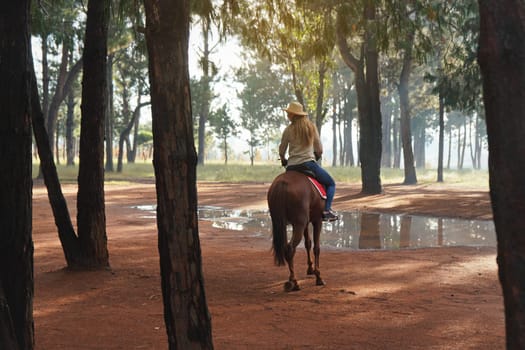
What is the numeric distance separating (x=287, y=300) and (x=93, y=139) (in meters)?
3.89

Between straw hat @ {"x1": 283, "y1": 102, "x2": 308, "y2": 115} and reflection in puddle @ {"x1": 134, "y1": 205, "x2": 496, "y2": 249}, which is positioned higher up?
straw hat @ {"x1": 283, "y1": 102, "x2": 308, "y2": 115}

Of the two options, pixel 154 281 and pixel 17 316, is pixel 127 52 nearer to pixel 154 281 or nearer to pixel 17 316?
pixel 154 281

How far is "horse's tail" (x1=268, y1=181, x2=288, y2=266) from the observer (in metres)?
8.45

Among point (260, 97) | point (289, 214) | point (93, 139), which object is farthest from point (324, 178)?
point (260, 97)

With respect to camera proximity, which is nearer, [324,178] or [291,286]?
[291,286]

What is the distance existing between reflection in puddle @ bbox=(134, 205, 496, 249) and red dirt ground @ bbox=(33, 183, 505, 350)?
1242 mm

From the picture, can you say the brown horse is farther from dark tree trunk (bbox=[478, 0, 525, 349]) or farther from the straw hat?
dark tree trunk (bbox=[478, 0, 525, 349])

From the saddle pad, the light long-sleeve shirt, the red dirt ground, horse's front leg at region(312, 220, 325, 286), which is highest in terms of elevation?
the light long-sleeve shirt

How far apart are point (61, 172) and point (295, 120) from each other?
34867 millimetres

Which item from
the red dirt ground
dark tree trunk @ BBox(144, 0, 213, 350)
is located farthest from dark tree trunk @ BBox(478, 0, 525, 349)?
the red dirt ground

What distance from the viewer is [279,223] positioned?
8492mm

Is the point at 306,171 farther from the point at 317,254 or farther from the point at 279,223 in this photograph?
the point at 317,254

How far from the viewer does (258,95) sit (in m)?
68.1

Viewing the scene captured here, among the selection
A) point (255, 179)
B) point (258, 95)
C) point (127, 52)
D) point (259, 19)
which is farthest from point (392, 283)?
point (258, 95)
